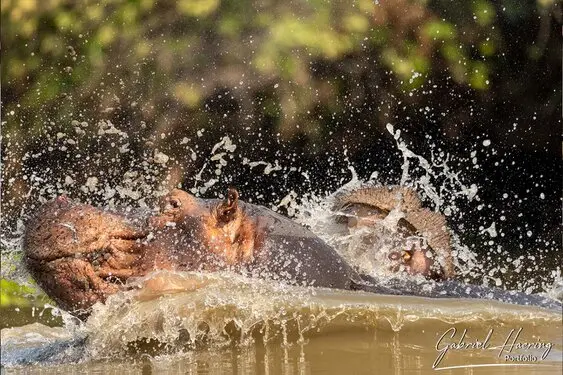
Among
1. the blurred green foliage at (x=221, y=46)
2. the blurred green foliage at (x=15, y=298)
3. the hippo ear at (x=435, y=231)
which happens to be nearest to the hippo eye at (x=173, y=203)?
the hippo ear at (x=435, y=231)

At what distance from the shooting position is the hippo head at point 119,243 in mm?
3375

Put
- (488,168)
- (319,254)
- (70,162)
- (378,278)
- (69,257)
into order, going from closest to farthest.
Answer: (69,257) → (319,254) → (378,278) → (70,162) → (488,168)

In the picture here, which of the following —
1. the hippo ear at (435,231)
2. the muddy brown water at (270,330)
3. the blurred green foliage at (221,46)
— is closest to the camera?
the muddy brown water at (270,330)

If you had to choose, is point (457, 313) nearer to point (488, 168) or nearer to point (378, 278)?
point (378, 278)

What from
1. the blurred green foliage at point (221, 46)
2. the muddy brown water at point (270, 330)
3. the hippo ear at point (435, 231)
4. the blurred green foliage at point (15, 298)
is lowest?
the muddy brown water at point (270, 330)

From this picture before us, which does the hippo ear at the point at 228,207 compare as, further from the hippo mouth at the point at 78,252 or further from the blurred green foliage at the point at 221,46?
the blurred green foliage at the point at 221,46

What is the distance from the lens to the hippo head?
3.38m

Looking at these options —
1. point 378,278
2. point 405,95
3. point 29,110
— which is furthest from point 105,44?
point 378,278

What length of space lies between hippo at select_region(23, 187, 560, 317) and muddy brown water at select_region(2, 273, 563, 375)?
0.24ft

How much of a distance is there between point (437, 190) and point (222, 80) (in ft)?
6.27

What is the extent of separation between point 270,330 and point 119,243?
0.57 m

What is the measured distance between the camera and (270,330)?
11.4 ft

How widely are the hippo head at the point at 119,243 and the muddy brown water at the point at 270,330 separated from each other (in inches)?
2.7

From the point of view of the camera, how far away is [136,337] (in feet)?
11.6
